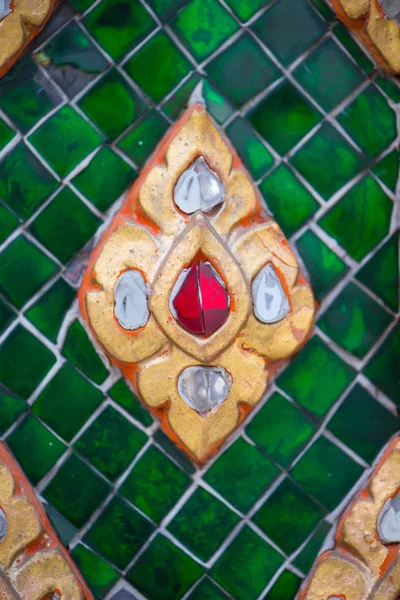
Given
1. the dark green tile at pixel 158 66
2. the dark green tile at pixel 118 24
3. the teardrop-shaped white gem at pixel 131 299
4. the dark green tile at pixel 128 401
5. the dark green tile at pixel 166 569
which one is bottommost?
the dark green tile at pixel 166 569

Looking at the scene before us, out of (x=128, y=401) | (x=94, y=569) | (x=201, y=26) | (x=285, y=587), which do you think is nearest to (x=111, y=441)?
(x=128, y=401)

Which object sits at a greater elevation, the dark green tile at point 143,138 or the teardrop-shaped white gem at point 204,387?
the dark green tile at point 143,138

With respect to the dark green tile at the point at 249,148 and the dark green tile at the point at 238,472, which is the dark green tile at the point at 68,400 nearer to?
the dark green tile at the point at 238,472

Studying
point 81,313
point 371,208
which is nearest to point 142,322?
point 81,313

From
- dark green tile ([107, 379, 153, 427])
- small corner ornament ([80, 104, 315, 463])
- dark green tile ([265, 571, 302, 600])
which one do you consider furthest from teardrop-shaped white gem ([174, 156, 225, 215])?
dark green tile ([265, 571, 302, 600])

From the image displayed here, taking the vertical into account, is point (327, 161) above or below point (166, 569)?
above

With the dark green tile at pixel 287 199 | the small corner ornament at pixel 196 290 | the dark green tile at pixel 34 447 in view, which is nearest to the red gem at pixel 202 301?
the small corner ornament at pixel 196 290

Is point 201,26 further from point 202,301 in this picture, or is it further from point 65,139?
point 202,301
